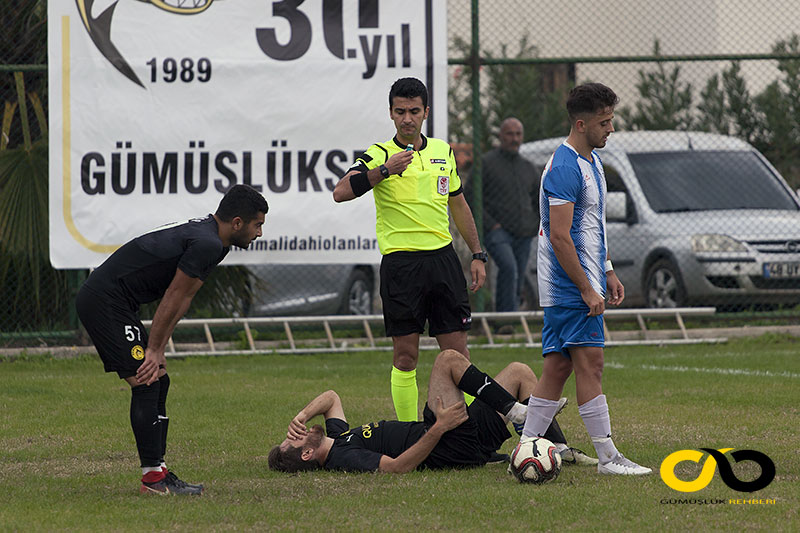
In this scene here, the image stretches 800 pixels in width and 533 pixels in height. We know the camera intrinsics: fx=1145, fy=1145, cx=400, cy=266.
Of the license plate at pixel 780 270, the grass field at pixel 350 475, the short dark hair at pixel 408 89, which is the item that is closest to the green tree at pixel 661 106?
the license plate at pixel 780 270

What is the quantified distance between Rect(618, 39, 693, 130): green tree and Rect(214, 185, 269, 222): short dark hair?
36.4 feet

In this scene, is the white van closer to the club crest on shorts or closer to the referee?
the referee

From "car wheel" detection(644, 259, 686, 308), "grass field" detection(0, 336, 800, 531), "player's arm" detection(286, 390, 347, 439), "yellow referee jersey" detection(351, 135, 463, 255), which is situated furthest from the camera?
"car wheel" detection(644, 259, 686, 308)

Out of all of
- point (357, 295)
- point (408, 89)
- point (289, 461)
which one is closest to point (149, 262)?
point (289, 461)

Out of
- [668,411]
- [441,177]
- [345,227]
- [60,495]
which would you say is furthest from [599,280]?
[345,227]

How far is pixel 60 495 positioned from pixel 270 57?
718cm

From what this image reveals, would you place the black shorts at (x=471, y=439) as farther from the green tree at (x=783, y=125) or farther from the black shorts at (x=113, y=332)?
the green tree at (x=783, y=125)

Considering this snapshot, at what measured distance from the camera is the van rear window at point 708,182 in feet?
44.3

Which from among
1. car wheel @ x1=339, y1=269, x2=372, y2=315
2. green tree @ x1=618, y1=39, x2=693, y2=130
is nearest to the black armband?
car wheel @ x1=339, y1=269, x2=372, y2=315

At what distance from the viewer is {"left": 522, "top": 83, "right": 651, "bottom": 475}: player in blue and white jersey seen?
5898mm

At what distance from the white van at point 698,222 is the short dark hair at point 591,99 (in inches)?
278

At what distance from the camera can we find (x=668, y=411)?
803 cm

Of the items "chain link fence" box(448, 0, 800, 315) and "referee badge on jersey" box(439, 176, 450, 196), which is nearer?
"referee badge on jersey" box(439, 176, 450, 196)

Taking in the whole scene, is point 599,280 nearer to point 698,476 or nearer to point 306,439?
point 698,476
